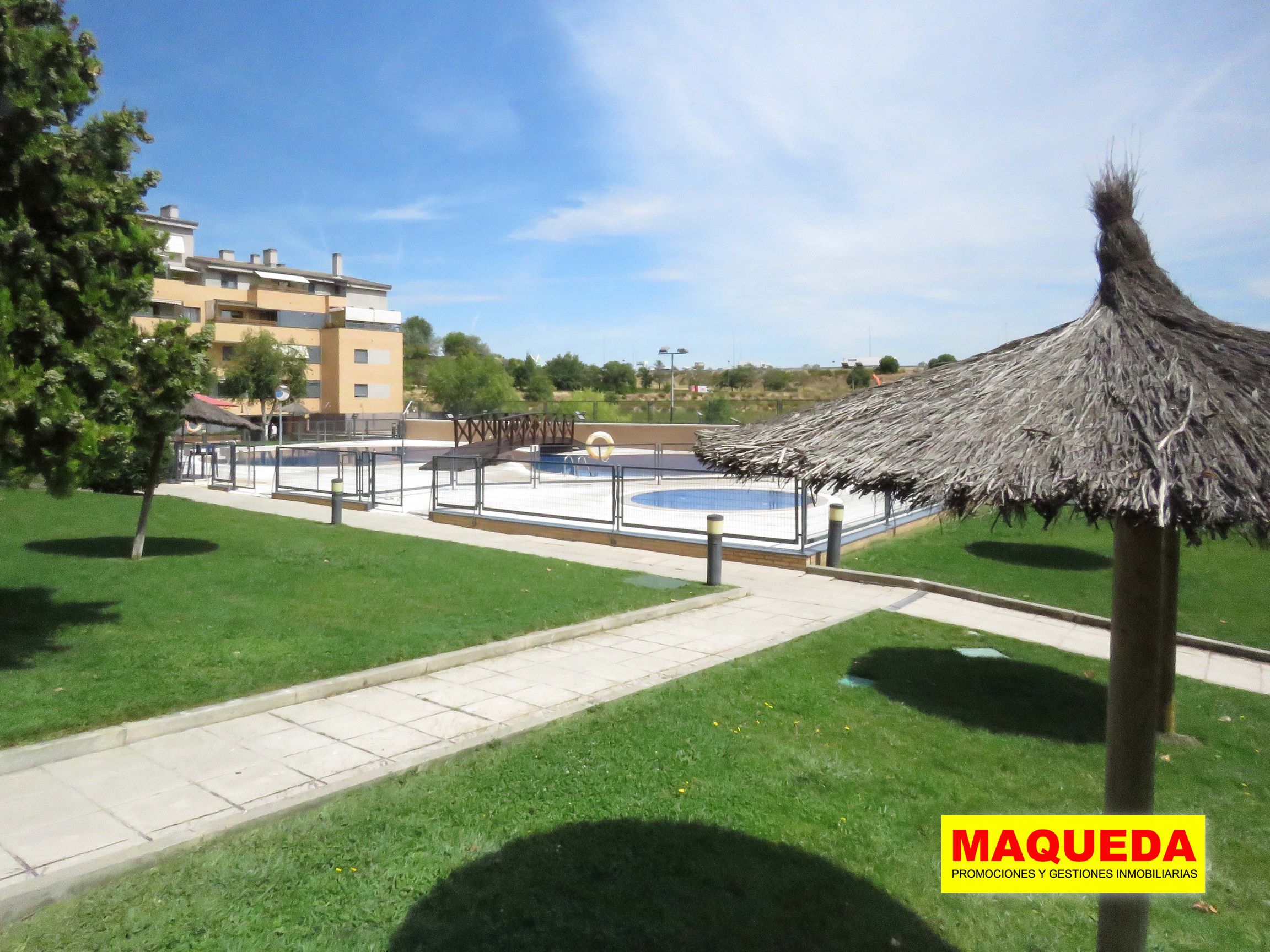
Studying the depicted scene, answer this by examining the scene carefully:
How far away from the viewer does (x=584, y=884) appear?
441cm

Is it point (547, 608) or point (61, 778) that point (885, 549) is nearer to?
point (547, 608)

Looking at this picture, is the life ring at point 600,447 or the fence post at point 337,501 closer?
the fence post at point 337,501

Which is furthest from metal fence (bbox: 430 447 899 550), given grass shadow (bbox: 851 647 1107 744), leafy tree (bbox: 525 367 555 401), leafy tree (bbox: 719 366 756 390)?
leafy tree (bbox: 719 366 756 390)

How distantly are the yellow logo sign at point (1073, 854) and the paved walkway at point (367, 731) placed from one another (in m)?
3.17

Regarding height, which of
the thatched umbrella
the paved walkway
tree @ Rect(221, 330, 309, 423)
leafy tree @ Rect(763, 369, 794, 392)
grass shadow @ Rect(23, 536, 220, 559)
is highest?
leafy tree @ Rect(763, 369, 794, 392)

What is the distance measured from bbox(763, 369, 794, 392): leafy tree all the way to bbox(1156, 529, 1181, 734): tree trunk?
76.2 m

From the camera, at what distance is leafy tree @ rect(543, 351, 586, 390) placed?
366 ft

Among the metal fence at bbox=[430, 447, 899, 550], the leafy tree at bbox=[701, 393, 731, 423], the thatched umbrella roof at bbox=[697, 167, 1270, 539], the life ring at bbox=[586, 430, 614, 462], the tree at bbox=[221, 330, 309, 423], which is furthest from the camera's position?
the tree at bbox=[221, 330, 309, 423]

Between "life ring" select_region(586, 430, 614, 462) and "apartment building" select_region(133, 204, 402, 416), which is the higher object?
"apartment building" select_region(133, 204, 402, 416)

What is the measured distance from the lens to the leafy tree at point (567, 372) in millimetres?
111625

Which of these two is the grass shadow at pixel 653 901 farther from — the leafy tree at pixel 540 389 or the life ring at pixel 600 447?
the leafy tree at pixel 540 389

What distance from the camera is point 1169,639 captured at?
744 centimetres

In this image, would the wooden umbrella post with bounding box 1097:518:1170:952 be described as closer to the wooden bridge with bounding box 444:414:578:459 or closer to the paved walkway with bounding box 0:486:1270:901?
the paved walkway with bounding box 0:486:1270:901

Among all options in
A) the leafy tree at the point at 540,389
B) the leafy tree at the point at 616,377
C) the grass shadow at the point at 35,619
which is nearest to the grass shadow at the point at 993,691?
the grass shadow at the point at 35,619
